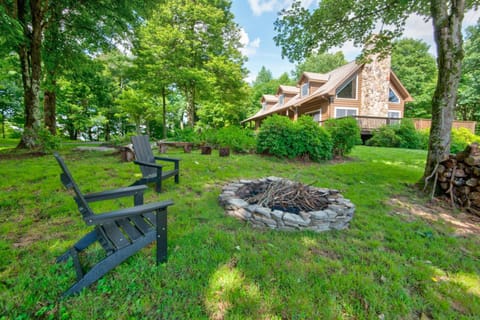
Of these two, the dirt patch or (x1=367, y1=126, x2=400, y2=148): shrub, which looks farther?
(x1=367, y1=126, x2=400, y2=148): shrub

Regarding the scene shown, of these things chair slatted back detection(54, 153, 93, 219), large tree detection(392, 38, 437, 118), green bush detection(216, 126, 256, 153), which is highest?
large tree detection(392, 38, 437, 118)

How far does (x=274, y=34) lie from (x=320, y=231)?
5.64 meters

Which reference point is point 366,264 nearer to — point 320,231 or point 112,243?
point 320,231

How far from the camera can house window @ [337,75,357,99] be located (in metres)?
14.9

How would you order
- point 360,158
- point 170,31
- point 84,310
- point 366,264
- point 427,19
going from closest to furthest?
point 84,310
point 366,264
point 427,19
point 360,158
point 170,31

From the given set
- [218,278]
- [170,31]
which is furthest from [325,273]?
[170,31]

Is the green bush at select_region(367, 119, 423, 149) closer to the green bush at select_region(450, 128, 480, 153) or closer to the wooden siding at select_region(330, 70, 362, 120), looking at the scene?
the green bush at select_region(450, 128, 480, 153)

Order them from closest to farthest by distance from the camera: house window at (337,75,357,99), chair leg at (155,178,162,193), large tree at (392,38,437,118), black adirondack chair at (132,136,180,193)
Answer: black adirondack chair at (132,136,180,193) → chair leg at (155,178,162,193) → house window at (337,75,357,99) → large tree at (392,38,437,118)

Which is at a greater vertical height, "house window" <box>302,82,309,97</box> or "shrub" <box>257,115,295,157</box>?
"house window" <box>302,82,309,97</box>

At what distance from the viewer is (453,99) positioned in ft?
12.4

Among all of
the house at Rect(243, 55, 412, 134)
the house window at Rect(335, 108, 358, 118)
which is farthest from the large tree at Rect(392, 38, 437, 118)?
the house window at Rect(335, 108, 358, 118)

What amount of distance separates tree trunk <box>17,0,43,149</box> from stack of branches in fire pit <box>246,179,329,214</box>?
797 cm

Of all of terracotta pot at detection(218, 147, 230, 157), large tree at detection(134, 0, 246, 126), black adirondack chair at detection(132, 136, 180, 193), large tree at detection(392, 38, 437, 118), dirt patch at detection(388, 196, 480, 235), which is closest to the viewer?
dirt patch at detection(388, 196, 480, 235)

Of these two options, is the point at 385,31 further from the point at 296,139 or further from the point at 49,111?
the point at 49,111
